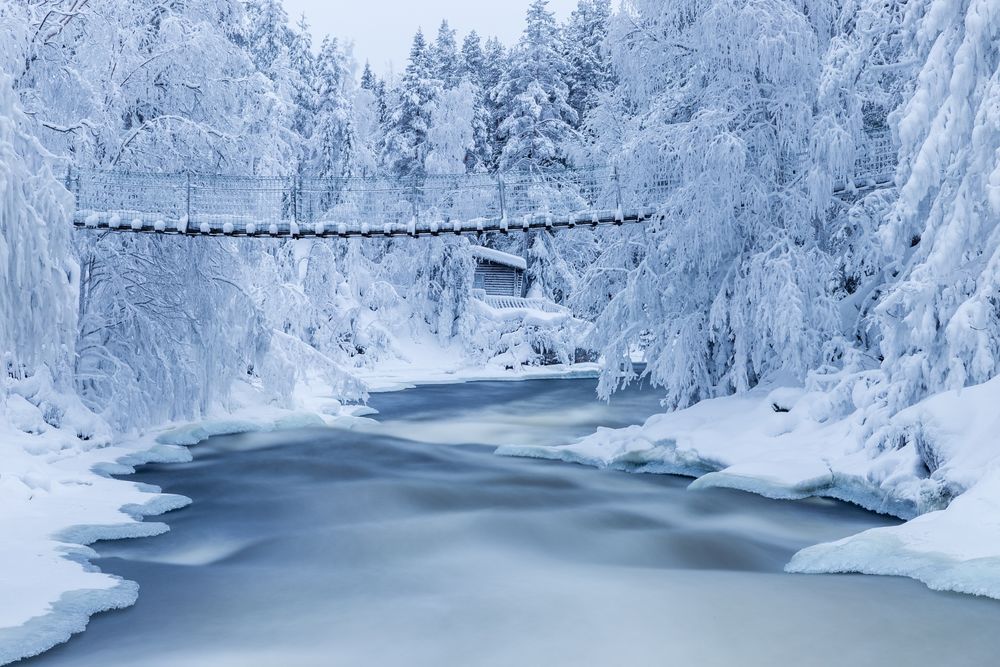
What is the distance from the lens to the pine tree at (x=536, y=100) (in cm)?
3800

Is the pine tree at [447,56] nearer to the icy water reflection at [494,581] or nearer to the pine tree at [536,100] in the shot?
the pine tree at [536,100]

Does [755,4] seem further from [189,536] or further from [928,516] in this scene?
[189,536]

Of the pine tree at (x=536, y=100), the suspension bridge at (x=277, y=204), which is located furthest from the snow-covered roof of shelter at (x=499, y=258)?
the suspension bridge at (x=277, y=204)

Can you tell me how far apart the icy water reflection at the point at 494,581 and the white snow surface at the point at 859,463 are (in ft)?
1.12

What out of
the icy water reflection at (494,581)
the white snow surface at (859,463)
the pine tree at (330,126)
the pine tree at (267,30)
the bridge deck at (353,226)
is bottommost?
the icy water reflection at (494,581)

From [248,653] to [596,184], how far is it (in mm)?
11290

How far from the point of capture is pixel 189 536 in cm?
1011

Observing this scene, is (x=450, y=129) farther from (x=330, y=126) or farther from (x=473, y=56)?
(x=473, y=56)

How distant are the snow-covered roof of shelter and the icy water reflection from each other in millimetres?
24787

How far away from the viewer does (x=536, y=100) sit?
3853 centimetres

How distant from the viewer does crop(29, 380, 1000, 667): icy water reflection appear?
659 centimetres

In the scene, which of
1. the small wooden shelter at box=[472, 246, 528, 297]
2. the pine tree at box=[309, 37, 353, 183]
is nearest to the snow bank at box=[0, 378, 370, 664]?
the pine tree at box=[309, 37, 353, 183]

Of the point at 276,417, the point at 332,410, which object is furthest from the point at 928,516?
the point at 332,410

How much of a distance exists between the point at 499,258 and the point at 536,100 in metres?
6.50
